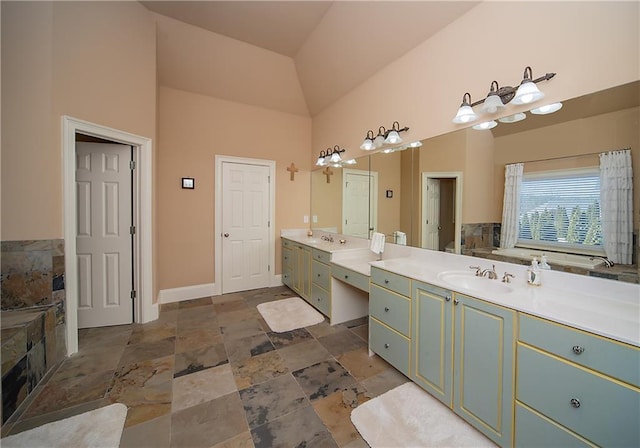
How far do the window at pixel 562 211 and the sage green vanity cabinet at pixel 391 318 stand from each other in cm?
92

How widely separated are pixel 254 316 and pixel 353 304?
124 cm

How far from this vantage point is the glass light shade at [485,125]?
1.88m

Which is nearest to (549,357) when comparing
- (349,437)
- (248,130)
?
(349,437)

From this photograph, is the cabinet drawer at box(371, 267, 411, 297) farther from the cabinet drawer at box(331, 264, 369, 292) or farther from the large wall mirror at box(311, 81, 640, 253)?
the large wall mirror at box(311, 81, 640, 253)

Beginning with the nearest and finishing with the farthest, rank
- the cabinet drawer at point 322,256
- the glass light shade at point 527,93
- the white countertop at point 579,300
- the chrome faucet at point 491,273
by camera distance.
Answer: the white countertop at point 579,300 < the glass light shade at point 527,93 < the chrome faucet at point 491,273 < the cabinet drawer at point 322,256

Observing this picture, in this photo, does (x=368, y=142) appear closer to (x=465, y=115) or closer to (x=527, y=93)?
(x=465, y=115)

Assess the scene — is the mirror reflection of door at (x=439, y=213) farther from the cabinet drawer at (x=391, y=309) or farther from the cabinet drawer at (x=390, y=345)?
the cabinet drawer at (x=390, y=345)

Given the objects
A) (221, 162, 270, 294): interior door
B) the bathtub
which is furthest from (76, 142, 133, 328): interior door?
the bathtub

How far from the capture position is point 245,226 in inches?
161

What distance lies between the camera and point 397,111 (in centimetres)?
268

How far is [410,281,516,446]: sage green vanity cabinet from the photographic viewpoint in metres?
1.35

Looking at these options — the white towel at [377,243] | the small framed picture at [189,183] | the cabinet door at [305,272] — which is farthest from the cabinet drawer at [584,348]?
the small framed picture at [189,183]

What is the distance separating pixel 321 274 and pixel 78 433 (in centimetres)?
228

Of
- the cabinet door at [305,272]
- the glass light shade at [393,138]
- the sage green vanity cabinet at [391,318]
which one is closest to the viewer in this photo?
the sage green vanity cabinet at [391,318]
